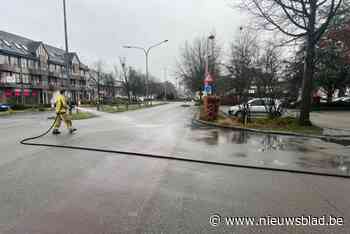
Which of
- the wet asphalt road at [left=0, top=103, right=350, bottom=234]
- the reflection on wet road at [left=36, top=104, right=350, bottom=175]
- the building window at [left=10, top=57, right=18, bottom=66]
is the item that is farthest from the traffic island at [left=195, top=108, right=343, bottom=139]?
the building window at [left=10, top=57, right=18, bottom=66]

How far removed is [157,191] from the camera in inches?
170

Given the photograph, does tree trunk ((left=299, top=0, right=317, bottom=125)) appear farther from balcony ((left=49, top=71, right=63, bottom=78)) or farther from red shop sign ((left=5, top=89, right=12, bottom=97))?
balcony ((left=49, top=71, right=63, bottom=78))

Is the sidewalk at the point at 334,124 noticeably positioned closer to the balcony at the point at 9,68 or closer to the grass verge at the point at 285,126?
the grass verge at the point at 285,126

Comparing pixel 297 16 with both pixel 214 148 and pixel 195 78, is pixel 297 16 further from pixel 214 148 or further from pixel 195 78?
pixel 195 78

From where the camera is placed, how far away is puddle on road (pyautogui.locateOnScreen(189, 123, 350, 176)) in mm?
6000

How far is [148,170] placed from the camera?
5543mm

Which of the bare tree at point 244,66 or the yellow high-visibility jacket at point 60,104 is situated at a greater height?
the bare tree at point 244,66

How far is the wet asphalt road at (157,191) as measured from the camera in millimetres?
3219

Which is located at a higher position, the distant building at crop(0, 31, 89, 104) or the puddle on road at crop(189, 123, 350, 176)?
the distant building at crop(0, 31, 89, 104)

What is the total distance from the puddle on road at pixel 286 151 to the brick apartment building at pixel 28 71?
35.0 metres

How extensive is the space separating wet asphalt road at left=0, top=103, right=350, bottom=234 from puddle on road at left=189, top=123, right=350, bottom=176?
3 centimetres

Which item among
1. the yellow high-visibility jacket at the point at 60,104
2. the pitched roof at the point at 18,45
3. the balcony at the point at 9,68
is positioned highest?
the pitched roof at the point at 18,45

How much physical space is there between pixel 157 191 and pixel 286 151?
5042mm

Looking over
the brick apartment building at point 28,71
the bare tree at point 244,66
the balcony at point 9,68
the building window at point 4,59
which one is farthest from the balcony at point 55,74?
the bare tree at point 244,66
